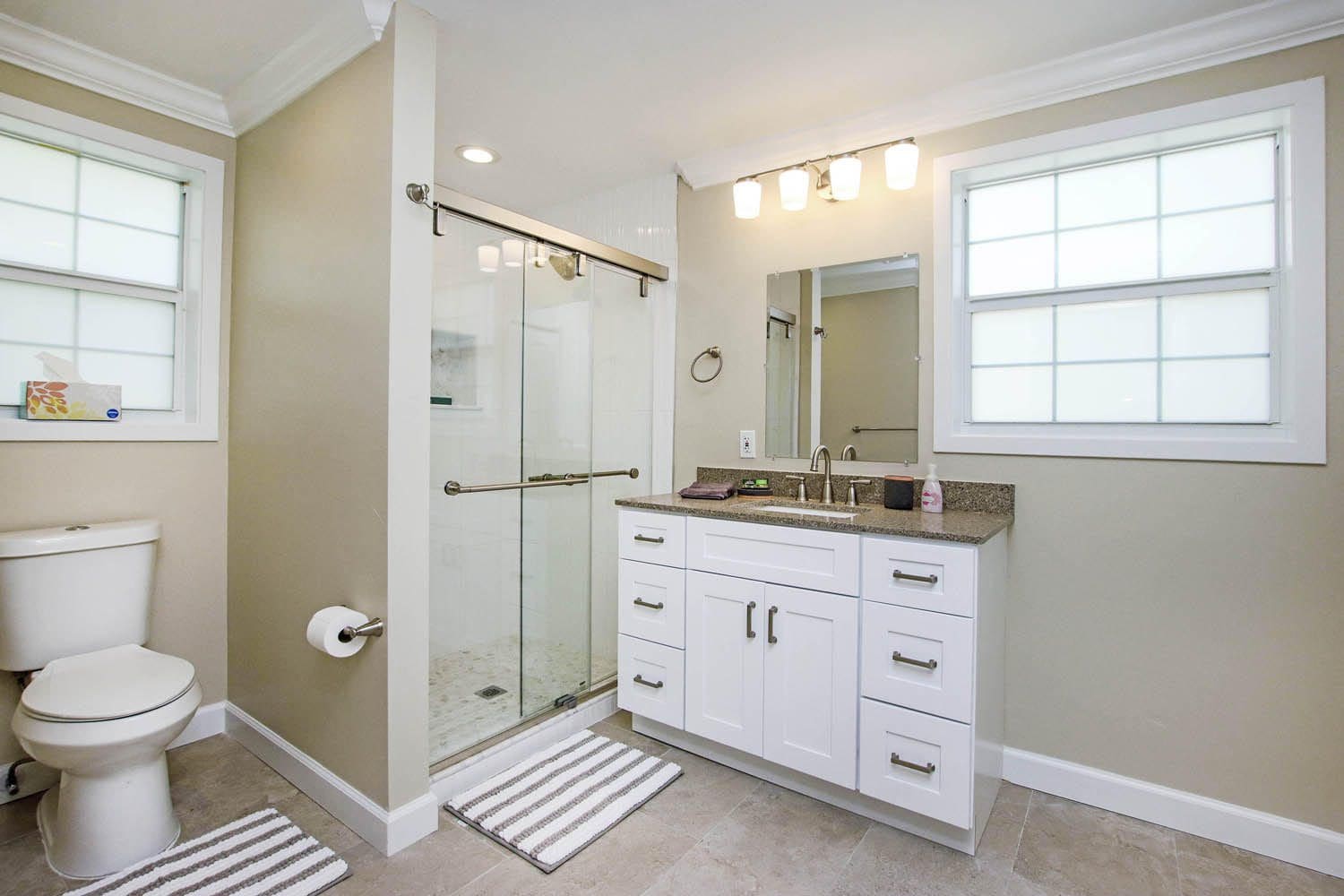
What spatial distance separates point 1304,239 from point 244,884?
3.28m

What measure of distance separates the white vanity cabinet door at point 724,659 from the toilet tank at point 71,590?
1.79 metres

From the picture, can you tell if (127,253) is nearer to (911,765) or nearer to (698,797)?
(698,797)

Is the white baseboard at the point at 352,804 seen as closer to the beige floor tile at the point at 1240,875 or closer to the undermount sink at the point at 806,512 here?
the undermount sink at the point at 806,512

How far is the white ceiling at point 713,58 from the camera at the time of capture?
5.75 ft

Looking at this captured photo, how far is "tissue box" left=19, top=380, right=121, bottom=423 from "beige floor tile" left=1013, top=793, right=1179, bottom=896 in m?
3.13

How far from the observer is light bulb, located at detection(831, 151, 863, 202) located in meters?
2.26

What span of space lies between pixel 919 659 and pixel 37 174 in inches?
123

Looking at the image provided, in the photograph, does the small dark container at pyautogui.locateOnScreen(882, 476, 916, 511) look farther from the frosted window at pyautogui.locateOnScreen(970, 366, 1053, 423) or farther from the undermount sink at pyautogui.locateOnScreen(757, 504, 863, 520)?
the frosted window at pyautogui.locateOnScreen(970, 366, 1053, 423)

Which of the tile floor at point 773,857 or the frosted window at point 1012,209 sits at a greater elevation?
the frosted window at point 1012,209

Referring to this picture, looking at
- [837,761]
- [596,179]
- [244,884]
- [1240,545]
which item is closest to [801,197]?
[596,179]

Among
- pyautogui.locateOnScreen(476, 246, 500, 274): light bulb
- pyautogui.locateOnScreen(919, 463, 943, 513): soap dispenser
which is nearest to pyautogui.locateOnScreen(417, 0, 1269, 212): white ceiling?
pyautogui.locateOnScreen(476, 246, 500, 274): light bulb

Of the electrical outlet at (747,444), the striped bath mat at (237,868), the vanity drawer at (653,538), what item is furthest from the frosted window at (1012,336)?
the striped bath mat at (237,868)

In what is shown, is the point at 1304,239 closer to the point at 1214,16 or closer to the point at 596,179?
the point at 1214,16

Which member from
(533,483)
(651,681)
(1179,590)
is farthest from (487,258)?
(1179,590)
